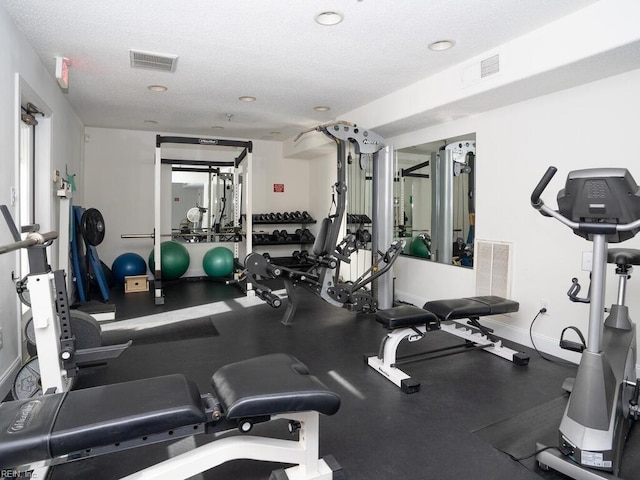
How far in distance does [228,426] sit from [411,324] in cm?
166

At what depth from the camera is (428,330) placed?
9.64ft

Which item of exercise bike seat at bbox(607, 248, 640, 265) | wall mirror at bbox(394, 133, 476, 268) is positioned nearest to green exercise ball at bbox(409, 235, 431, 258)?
wall mirror at bbox(394, 133, 476, 268)

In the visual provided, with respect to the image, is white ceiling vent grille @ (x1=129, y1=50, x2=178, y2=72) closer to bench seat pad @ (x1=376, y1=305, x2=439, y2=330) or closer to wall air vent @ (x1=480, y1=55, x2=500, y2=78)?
wall air vent @ (x1=480, y1=55, x2=500, y2=78)

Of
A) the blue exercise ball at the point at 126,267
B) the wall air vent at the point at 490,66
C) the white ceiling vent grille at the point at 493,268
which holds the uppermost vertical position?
the wall air vent at the point at 490,66

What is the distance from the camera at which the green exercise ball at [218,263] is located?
252 inches

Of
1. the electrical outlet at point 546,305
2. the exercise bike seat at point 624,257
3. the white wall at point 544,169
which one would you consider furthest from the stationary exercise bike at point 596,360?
the electrical outlet at point 546,305

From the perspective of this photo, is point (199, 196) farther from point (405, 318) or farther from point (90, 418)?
point (90, 418)

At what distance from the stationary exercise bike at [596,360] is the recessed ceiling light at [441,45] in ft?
5.67

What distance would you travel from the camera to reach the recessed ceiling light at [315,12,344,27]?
2680mm

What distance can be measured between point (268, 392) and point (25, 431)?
72cm

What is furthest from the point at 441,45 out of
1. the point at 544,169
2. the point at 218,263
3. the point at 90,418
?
the point at 218,263

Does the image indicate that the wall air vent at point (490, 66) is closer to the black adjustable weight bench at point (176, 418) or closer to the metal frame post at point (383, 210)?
the metal frame post at point (383, 210)

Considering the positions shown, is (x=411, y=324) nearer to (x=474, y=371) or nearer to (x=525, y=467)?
(x=474, y=371)

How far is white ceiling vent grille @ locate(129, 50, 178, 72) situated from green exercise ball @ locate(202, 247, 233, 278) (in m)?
3.26
